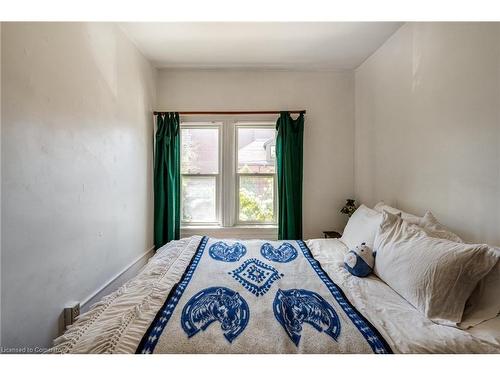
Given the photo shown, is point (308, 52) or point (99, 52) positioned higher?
point (308, 52)

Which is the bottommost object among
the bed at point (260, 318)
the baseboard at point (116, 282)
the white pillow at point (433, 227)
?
the baseboard at point (116, 282)

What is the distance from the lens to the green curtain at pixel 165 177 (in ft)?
8.86

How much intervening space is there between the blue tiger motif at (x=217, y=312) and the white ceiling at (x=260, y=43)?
6.83 feet

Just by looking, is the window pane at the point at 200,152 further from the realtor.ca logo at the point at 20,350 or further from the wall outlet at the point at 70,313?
the realtor.ca logo at the point at 20,350

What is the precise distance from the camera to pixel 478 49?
4.19 feet

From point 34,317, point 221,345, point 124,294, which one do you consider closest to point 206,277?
point 124,294

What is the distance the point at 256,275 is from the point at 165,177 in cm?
182

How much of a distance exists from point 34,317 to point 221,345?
1.07 metres

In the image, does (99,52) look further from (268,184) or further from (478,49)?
(478,49)

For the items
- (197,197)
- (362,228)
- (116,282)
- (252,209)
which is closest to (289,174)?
(252,209)

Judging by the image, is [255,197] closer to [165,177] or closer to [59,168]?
[165,177]

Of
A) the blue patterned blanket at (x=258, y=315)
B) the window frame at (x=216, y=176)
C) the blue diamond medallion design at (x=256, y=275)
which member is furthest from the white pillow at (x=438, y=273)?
the window frame at (x=216, y=176)

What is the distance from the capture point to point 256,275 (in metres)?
1.40
